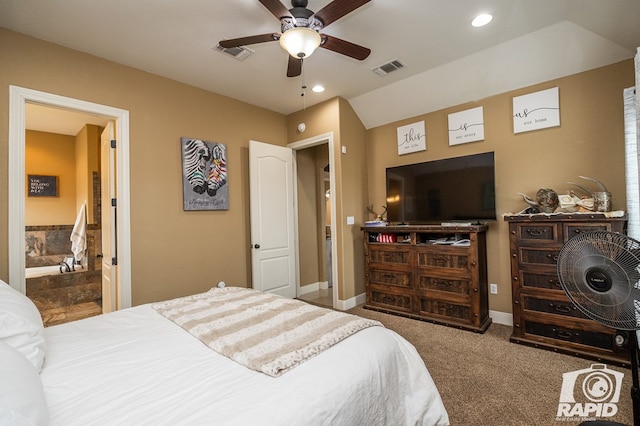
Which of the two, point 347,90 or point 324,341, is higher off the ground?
point 347,90

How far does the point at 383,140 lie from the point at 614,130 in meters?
2.32

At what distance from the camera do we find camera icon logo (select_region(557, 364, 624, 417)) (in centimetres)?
178

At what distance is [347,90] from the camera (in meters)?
3.67

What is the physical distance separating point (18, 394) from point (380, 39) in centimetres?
306

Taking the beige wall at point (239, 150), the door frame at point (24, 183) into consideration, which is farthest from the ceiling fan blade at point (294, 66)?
the door frame at point (24, 183)

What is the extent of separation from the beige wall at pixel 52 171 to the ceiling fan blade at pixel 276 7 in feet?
17.0

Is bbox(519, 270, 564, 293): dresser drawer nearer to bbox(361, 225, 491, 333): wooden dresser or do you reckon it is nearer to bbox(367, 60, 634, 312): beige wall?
bbox(361, 225, 491, 333): wooden dresser

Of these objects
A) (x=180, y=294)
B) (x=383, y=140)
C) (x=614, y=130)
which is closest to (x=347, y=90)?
(x=383, y=140)

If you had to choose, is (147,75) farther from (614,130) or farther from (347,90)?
(614,130)

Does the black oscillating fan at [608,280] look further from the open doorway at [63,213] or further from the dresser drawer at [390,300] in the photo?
the open doorway at [63,213]

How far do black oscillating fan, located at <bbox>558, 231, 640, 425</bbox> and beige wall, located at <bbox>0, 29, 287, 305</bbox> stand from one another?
3.24 m

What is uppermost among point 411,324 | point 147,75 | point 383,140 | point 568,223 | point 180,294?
point 147,75


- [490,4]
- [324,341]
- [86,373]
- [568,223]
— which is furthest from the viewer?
[568,223]

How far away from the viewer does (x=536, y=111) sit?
2938mm
